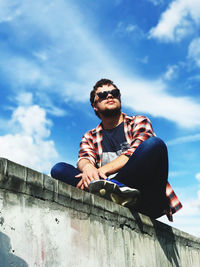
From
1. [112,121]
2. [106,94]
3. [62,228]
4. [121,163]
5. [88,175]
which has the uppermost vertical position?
[106,94]

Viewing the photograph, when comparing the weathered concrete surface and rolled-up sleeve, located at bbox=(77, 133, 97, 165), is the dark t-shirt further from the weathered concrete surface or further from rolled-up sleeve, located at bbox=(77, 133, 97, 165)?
the weathered concrete surface

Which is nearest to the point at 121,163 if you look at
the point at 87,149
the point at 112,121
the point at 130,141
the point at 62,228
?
the point at 130,141

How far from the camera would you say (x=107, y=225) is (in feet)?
9.62

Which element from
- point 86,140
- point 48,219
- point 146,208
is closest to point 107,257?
point 48,219

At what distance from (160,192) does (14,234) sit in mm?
1922

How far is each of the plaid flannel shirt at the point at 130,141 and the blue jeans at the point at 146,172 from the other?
5.1 inches

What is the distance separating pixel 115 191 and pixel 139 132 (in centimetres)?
76

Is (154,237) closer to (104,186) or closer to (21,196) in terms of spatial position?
(104,186)

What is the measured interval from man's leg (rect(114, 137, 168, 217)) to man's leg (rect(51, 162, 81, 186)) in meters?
0.45

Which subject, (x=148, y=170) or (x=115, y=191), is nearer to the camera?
(x=115, y=191)

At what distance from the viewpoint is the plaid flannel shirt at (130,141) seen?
11.6 feet

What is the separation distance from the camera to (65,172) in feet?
11.5

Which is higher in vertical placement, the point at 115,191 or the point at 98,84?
the point at 98,84

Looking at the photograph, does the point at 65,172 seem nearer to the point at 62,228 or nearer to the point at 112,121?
the point at 112,121
